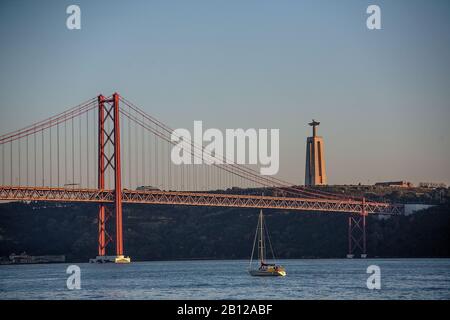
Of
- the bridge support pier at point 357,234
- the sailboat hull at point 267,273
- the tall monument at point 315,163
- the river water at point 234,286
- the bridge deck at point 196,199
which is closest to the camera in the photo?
the river water at point 234,286

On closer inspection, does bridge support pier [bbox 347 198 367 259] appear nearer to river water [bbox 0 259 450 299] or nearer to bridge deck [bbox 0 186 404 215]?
bridge deck [bbox 0 186 404 215]

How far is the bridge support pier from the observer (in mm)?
136750

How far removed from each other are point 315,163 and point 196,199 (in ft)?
116

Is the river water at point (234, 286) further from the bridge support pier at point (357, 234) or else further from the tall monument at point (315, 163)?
the tall monument at point (315, 163)

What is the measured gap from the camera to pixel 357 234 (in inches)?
5655

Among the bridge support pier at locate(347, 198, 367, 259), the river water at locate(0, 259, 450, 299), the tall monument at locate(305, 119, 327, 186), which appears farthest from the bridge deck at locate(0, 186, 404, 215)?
the tall monument at locate(305, 119, 327, 186)

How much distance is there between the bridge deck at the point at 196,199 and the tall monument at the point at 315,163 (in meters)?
25.0

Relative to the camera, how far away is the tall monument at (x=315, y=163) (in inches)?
6727

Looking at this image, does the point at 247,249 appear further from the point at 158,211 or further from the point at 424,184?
the point at 424,184

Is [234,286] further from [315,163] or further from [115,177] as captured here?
[315,163]

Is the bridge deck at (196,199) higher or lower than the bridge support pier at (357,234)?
higher

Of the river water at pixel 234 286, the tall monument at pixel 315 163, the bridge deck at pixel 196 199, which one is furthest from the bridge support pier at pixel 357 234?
the river water at pixel 234 286

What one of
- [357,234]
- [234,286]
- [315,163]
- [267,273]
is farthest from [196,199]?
[234,286]
